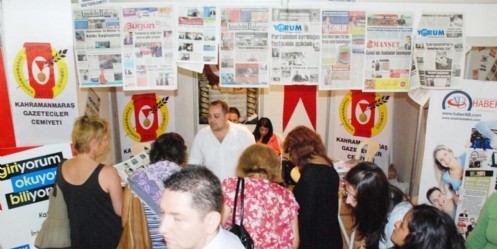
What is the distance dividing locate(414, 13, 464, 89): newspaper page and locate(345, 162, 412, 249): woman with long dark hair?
0.75m

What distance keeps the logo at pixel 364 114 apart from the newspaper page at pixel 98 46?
11.8ft

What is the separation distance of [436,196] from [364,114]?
2629 millimetres

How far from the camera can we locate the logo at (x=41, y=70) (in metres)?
2.47

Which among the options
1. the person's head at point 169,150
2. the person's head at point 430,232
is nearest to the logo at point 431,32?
the person's head at point 430,232

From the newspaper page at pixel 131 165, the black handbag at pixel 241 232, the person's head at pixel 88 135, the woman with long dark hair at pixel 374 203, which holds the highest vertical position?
the person's head at pixel 88 135

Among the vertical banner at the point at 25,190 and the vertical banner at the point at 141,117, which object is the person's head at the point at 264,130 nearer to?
the vertical banner at the point at 141,117

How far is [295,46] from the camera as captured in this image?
241cm

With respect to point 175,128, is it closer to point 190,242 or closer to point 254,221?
point 254,221

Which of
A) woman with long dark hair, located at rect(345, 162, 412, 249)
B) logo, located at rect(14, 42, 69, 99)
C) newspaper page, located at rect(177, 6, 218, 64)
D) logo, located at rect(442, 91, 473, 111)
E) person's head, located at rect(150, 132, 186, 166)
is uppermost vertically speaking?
newspaper page, located at rect(177, 6, 218, 64)

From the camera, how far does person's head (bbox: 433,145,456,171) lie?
2.68 metres

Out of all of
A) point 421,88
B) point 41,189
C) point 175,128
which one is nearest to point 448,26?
point 421,88

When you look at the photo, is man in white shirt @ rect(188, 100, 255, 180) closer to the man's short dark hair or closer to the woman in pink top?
the woman in pink top

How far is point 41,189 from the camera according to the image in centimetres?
271

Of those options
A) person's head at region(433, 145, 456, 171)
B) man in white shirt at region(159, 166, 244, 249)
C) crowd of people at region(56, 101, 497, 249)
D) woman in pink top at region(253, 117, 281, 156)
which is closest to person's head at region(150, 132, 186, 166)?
crowd of people at region(56, 101, 497, 249)
